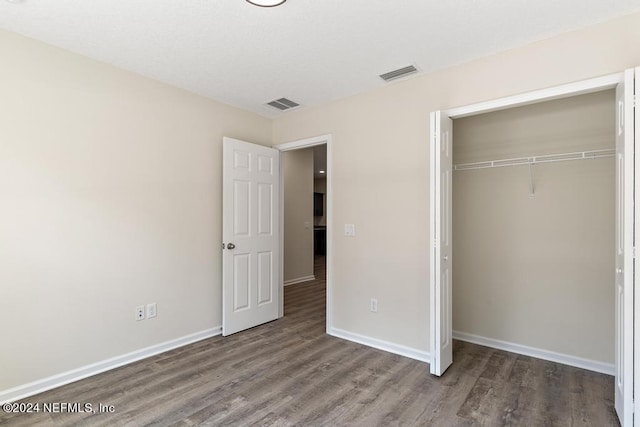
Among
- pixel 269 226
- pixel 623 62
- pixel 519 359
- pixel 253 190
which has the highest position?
pixel 623 62

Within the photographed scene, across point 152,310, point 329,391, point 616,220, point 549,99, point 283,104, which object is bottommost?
point 329,391

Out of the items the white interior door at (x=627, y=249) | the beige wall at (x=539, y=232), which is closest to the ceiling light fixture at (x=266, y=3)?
the white interior door at (x=627, y=249)

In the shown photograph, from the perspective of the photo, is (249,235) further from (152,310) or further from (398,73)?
(398,73)

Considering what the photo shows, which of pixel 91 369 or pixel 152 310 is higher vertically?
pixel 152 310

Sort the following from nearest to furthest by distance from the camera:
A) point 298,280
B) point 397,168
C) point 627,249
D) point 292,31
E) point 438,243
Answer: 1. point 627,249
2. point 292,31
3. point 438,243
4. point 397,168
5. point 298,280

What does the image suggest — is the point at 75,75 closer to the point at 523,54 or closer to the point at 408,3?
the point at 408,3

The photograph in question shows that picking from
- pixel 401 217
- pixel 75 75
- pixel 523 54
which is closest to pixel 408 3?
pixel 523 54

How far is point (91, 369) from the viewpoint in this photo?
8.79 ft

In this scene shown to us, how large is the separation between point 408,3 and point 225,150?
2.26 m

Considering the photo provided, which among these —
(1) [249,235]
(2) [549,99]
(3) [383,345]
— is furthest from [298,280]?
(2) [549,99]

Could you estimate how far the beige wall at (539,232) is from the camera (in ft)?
9.10

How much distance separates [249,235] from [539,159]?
2.96m

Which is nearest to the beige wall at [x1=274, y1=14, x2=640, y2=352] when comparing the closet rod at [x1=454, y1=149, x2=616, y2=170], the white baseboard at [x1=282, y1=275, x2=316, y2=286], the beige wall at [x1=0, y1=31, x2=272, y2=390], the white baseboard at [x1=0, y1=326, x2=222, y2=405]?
the closet rod at [x1=454, y1=149, x2=616, y2=170]

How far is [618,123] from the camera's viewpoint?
2111 millimetres
